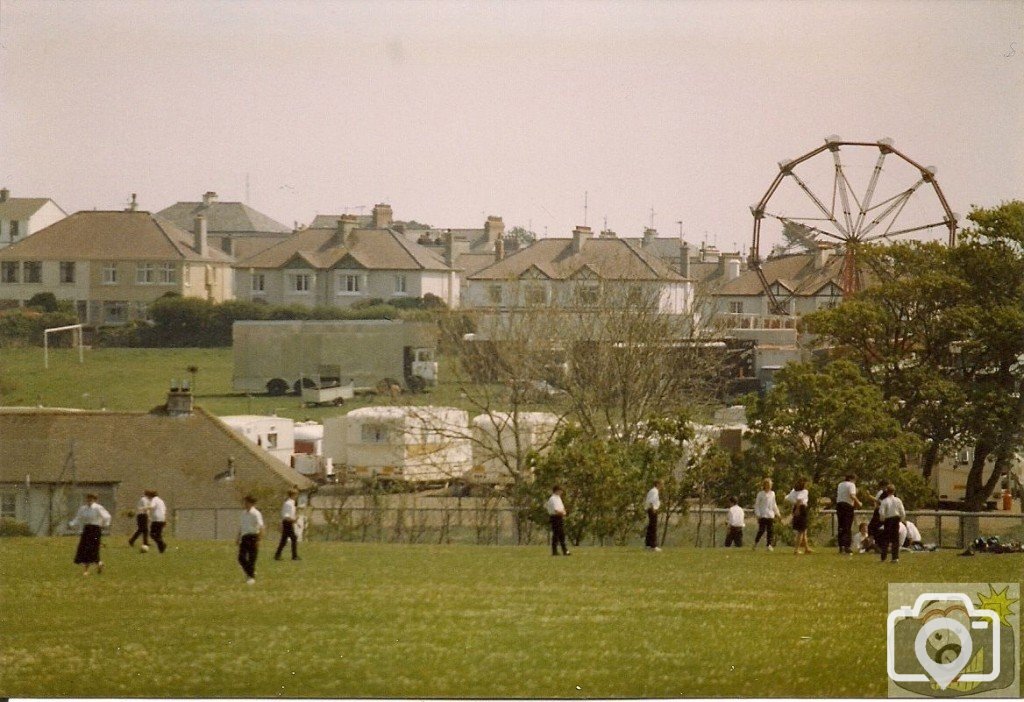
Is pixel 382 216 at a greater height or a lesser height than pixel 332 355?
greater

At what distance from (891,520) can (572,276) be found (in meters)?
13.4

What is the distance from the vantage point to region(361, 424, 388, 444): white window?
20953 mm

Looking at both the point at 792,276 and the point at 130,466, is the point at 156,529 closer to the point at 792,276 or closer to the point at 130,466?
the point at 130,466

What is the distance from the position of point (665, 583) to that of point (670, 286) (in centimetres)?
1517

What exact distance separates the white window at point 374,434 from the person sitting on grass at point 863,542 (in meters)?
8.57

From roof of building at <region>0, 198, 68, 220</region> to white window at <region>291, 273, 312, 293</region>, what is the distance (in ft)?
21.3

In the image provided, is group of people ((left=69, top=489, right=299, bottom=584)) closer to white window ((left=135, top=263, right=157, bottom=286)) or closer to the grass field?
the grass field

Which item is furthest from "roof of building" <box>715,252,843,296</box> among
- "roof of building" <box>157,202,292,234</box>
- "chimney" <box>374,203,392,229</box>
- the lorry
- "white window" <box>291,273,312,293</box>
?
"roof of building" <box>157,202,292,234</box>

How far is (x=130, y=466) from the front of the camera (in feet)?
49.9

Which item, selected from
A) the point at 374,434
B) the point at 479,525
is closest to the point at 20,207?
the point at 479,525

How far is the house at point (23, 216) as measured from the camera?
47.5ft

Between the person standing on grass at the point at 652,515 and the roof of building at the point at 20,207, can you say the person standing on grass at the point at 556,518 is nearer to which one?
the person standing on grass at the point at 652,515

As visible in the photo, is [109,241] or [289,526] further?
[109,241]
